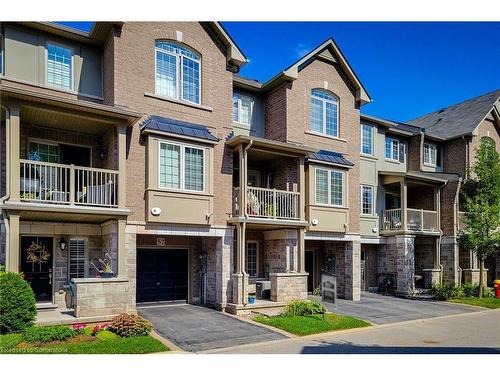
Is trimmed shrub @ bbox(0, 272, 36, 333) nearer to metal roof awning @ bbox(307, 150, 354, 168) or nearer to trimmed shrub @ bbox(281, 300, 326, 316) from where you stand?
trimmed shrub @ bbox(281, 300, 326, 316)

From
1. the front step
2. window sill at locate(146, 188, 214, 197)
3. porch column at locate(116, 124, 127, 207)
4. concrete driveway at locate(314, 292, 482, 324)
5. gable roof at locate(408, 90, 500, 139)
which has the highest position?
gable roof at locate(408, 90, 500, 139)

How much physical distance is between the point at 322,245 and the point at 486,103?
1525 centimetres

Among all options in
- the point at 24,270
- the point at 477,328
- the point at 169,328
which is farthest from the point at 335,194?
the point at 24,270

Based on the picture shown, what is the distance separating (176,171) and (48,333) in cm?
650

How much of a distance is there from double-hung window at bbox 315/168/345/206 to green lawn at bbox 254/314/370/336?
5.52 m

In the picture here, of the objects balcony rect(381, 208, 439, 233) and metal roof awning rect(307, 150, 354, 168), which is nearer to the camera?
metal roof awning rect(307, 150, 354, 168)

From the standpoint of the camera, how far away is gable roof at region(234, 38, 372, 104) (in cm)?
1848

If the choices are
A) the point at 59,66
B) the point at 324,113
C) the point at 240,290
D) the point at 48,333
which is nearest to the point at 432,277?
the point at 324,113

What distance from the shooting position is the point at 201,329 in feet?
42.4

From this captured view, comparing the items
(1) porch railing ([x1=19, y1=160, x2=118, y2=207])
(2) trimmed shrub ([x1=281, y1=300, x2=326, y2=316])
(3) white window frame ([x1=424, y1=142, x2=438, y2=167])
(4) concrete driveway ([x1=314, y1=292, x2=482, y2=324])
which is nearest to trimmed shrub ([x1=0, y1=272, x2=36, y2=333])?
(1) porch railing ([x1=19, y1=160, x2=118, y2=207])

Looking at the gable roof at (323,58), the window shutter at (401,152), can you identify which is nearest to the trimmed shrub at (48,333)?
the gable roof at (323,58)

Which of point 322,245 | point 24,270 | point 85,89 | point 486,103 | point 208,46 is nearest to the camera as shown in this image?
point 24,270

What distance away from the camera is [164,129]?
48.3 feet

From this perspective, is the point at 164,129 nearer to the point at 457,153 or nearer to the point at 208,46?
the point at 208,46
